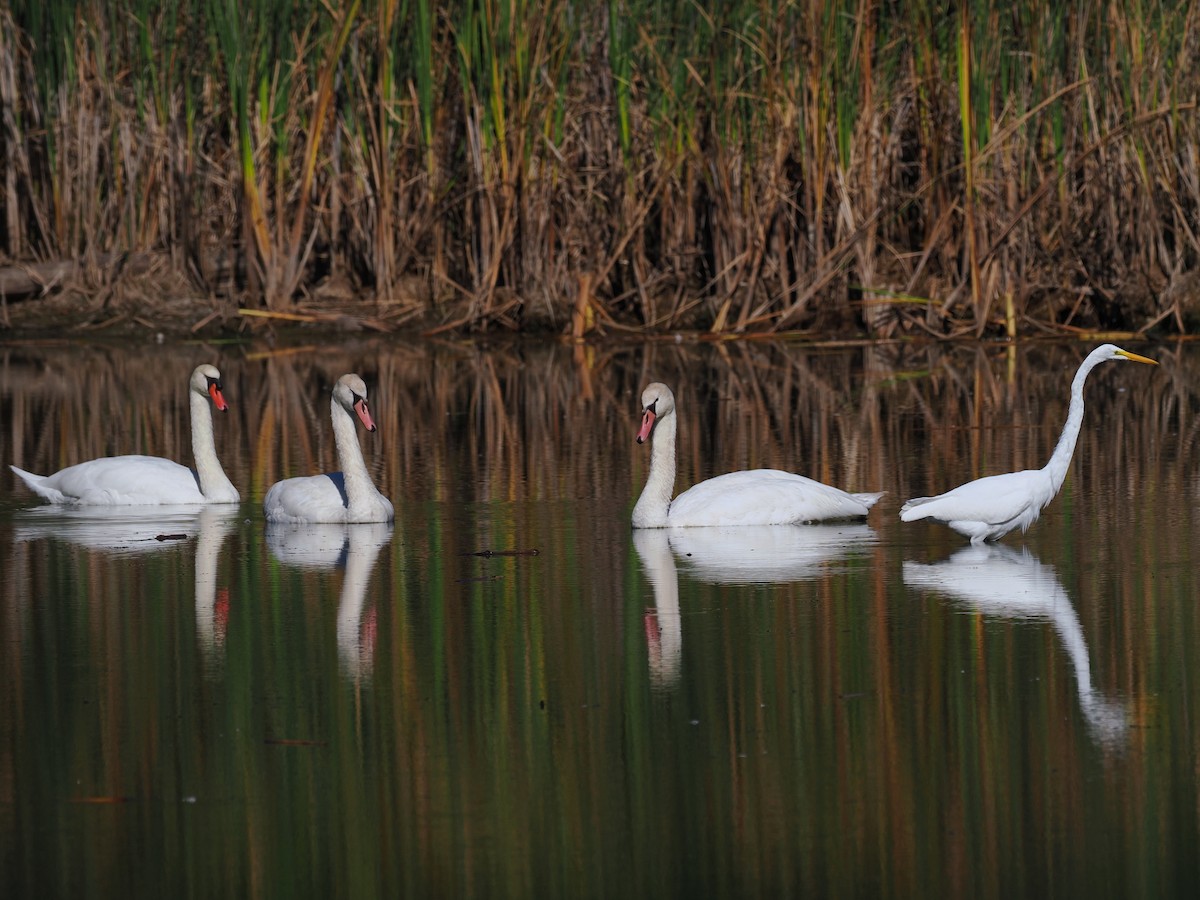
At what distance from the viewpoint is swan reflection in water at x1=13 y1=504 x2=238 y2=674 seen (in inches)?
353

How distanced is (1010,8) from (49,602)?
12.2 metres

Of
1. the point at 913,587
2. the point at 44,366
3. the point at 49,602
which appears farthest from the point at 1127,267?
the point at 49,602

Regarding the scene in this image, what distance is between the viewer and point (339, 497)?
9898 millimetres

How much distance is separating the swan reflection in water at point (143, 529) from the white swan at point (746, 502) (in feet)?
6.11

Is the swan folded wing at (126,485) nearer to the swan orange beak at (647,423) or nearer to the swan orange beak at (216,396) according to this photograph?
the swan orange beak at (216,396)

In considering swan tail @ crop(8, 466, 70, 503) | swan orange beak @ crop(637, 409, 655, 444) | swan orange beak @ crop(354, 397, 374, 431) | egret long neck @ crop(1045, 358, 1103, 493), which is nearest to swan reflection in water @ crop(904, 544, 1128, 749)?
egret long neck @ crop(1045, 358, 1103, 493)

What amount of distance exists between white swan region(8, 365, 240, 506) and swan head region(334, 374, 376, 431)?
77 cm

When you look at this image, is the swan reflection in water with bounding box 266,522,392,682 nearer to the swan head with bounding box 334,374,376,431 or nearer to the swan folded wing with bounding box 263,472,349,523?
the swan folded wing with bounding box 263,472,349,523

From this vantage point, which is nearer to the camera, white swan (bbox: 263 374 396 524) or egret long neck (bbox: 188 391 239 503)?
white swan (bbox: 263 374 396 524)

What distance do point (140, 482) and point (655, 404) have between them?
2.59m

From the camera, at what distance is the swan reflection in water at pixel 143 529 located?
8961 mm

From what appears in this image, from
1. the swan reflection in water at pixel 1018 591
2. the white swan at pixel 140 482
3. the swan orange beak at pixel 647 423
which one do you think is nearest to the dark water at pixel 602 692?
the swan reflection in water at pixel 1018 591

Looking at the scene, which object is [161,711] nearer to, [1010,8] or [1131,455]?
[1131,455]

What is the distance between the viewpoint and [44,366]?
1817 cm
